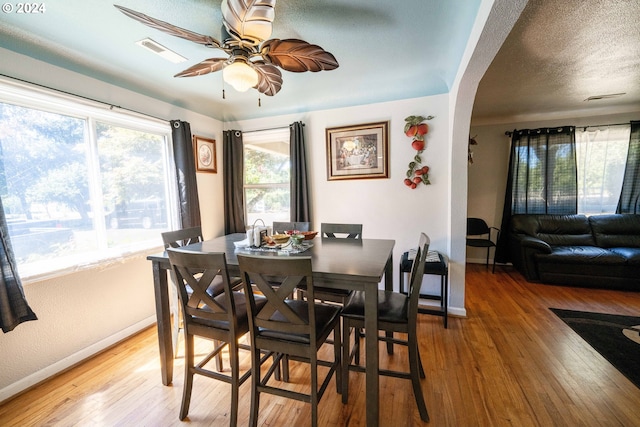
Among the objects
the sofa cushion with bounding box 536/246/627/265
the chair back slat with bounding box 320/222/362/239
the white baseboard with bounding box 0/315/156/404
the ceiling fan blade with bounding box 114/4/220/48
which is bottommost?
the white baseboard with bounding box 0/315/156/404

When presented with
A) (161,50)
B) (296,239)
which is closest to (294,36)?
(161,50)

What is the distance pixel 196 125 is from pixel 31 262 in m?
2.09

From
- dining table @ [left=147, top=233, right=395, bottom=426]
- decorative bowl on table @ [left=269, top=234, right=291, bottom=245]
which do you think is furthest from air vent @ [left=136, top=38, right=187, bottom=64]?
decorative bowl on table @ [left=269, top=234, right=291, bottom=245]

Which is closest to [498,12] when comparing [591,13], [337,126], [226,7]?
[591,13]

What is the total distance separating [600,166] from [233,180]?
18.0 feet

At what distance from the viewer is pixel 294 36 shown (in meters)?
1.85

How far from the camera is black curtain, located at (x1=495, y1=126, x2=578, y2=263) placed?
3.97 meters

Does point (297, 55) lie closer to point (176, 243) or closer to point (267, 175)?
point (176, 243)

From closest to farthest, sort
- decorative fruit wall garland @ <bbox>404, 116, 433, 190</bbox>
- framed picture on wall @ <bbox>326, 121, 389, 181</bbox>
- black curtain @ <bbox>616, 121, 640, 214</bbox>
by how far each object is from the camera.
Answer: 1. decorative fruit wall garland @ <bbox>404, 116, 433, 190</bbox>
2. framed picture on wall @ <bbox>326, 121, 389, 181</bbox>
3. black curtain @ <bbox>616, 121, 640, 214</bbox>

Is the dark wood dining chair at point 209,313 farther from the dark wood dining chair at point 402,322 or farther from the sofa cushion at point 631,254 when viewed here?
the sofa cushion at point 631,254

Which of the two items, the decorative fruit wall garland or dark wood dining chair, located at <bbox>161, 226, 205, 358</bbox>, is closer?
dark wood dining chair, located at <bbox>161, 226, 205, 358</bbox>

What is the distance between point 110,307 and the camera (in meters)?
2.37

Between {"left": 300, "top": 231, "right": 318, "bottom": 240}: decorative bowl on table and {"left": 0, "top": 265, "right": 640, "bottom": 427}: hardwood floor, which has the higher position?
{"left": 300, "top": 231, "right": 318, "bottom": 240}: decorative bowl on table

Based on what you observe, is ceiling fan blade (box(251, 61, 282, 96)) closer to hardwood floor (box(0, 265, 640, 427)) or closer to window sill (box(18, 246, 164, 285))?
window sill (box(18, 246, 164, 285))
